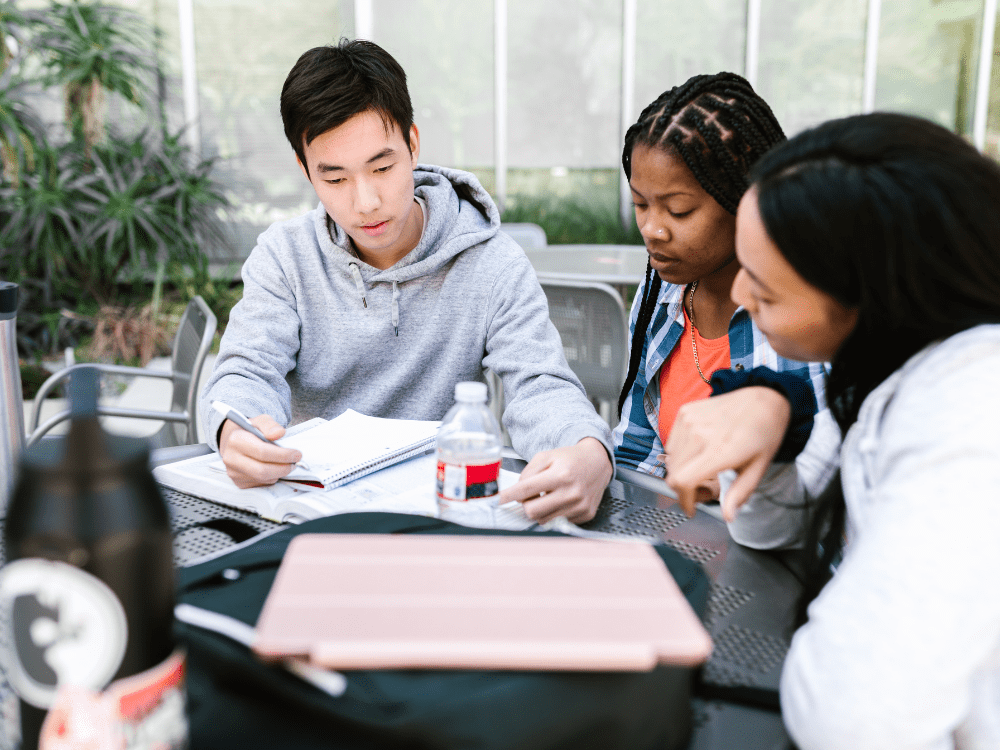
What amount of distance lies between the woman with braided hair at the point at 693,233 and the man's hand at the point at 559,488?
1.32 feet

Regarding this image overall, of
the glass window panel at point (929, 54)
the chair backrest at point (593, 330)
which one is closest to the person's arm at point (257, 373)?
the chair backrest at point (593, 330)

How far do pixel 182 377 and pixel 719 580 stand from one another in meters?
1.75

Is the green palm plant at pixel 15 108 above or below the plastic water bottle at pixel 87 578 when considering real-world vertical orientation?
above

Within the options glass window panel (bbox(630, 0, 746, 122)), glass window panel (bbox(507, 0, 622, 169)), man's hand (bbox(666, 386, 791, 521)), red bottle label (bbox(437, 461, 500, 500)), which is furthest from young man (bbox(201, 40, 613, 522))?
glass window panel (bbox(630, 0, 746, 122))

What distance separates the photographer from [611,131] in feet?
21.8

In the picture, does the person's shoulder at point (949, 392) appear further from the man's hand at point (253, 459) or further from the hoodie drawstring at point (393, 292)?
the hoodie drawstring at point (393, 292)

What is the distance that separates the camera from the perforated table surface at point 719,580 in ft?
2.21

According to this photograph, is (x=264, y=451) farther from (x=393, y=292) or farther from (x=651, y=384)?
(x=651, y=384)

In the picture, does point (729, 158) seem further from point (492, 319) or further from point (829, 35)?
point (829, 35)

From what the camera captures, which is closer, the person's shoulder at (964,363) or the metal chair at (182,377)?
the person's shoulder at (964,363)

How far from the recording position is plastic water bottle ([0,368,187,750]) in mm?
443

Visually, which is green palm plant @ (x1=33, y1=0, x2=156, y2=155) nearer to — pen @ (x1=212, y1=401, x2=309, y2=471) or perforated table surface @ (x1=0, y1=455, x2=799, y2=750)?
pen @ (x1=212, y1=401, x2=309, y2=471)

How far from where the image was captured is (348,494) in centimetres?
112

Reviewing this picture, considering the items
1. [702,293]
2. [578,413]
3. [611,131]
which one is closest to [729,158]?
[702,293]
